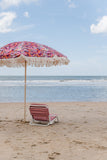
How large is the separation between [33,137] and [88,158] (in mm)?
1619

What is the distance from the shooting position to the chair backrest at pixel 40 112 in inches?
223

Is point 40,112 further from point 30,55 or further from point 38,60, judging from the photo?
point 30,55

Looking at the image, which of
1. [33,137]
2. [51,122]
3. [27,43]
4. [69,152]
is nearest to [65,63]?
[27,43]

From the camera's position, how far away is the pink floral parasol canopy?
495 cm

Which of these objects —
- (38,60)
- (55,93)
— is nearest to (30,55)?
(38,60)

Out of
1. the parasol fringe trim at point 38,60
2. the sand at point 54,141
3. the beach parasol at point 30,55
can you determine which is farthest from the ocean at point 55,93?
the beach parasol at point 30,55

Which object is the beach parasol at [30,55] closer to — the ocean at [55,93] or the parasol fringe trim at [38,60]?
the parasol fringe trim at [38,60]

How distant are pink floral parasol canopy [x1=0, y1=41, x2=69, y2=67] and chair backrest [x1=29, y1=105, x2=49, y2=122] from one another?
128cm

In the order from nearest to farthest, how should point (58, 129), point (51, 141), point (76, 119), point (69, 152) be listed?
point (69, 152)
point (51, 141)
point (58, 129)
point (76, 119)

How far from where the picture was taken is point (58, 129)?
543 centimetres

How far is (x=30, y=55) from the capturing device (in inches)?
197

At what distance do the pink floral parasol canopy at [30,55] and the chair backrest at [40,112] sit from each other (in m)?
1.28

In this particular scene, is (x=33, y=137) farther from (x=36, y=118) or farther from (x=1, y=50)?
(x=1, y=50)

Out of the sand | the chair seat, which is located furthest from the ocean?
the sand
